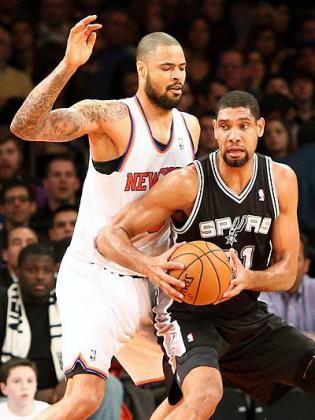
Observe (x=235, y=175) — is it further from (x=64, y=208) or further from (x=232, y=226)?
(x=64, y=208)

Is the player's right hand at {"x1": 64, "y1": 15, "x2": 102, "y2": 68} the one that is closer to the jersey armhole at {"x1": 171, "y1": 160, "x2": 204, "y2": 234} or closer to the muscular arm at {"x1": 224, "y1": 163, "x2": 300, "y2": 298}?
the jersey armhole at {"x1": 171, "y1": 160, "x2": 204, "y2": 234}

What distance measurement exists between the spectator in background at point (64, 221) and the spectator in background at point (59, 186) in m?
0.30

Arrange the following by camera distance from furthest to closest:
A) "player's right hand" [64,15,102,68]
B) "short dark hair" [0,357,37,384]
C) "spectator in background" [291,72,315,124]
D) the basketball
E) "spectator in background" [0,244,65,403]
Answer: "spectator in background" [291,72,315,124] < "spectator in background" [0,244,65,403] < "short dark hair" [0,357,37,384] < "player's right hand" [64,15,102,68] < the basketball

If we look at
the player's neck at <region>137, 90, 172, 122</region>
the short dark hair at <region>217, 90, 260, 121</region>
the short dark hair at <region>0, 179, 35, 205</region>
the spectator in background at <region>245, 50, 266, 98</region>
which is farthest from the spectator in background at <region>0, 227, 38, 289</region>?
the spectator in background at <region>245, 50, 266, 98</region>

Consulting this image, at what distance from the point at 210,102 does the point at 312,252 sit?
7.07ft

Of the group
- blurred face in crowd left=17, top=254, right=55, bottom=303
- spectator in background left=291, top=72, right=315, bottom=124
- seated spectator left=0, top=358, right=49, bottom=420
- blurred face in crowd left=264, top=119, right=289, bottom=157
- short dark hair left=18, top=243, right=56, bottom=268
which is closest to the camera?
seated spectator left=0, top=358, right=49, bottom=420

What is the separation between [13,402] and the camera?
7.49 meters

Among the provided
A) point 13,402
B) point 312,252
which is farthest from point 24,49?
point 13,402

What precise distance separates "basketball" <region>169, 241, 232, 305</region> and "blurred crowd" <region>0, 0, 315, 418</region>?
127 inches

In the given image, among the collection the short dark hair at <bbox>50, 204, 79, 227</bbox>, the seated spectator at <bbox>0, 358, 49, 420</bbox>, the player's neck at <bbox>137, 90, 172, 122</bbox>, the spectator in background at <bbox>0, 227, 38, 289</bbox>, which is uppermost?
the player's neck at <bbox>137, 90, 172, 122</bbox>

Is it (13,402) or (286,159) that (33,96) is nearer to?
(13,402)

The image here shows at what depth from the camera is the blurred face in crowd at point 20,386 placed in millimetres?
7445

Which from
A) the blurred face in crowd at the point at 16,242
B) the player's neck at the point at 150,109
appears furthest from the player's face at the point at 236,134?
the blurred face in crowd at the point at 16,242

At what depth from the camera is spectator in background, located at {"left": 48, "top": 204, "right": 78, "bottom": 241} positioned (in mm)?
8953
